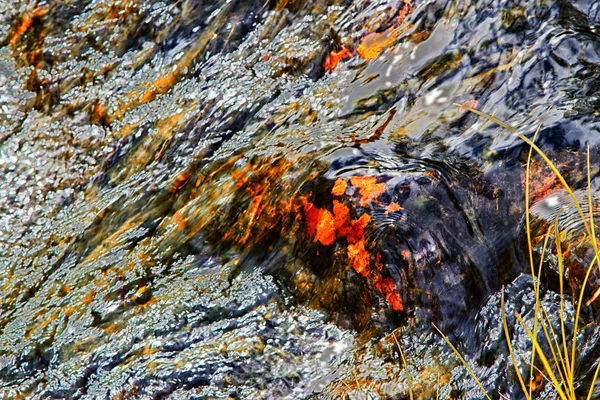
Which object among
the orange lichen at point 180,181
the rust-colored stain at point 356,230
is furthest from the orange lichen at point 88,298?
the rust-colored stain at point 356,230

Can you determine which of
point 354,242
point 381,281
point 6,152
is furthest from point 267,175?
point 6,152

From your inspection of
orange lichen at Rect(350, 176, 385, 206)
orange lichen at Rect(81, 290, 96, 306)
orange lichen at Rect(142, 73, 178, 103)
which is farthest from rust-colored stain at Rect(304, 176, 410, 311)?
orange lichen at Rect(142, 73, 178, 103)

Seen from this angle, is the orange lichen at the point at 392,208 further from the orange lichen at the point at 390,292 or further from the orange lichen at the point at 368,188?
the orange lichen at the point at 390,292

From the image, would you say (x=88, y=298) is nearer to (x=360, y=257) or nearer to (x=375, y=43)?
(x=360, y=257)

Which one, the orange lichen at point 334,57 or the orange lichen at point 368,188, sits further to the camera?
the orange lichen at point 334,57

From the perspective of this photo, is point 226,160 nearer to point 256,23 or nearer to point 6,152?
point 256,23

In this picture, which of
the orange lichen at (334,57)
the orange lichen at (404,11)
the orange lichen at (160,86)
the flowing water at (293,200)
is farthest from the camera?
the orange lichen at (160,86)
